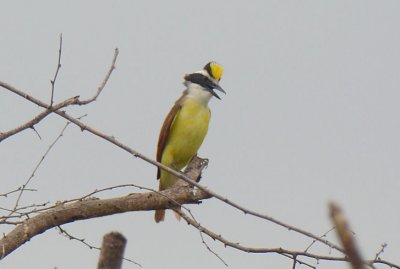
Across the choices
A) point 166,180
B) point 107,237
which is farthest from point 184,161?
point 107,237

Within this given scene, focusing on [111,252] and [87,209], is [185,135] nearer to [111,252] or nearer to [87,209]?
[87,209]

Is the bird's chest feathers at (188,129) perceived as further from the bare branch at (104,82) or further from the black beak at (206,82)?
the bare branch at (104,82)

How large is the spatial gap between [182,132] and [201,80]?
1206 mm

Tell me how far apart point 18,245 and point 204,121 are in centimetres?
499

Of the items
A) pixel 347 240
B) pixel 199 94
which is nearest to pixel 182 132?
pixel 199 94

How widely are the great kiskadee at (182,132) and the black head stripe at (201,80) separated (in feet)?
0.48

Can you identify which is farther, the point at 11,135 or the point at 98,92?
the point at 11,135

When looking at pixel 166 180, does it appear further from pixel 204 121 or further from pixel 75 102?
pixel 75 102

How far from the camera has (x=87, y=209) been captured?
5.34 metres

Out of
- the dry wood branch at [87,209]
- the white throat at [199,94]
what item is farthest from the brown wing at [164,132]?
the dry wood branch at [87,209]

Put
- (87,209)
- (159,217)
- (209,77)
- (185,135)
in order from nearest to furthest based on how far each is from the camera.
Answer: (87,209), (159,217), (185,135), (209,77)

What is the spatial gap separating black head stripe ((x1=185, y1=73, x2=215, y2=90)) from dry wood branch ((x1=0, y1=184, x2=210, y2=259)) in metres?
4.75

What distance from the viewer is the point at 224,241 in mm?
4832

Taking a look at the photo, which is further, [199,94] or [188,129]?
[199,94]
